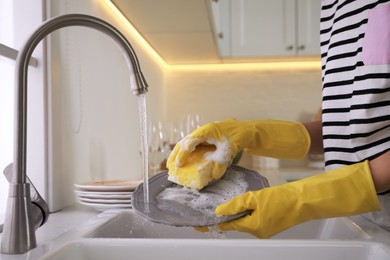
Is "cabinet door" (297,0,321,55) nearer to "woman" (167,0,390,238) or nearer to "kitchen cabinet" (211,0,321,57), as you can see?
"kitchen cabinet" (211,0,321,57)

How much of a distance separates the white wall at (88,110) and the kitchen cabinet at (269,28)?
93 cm

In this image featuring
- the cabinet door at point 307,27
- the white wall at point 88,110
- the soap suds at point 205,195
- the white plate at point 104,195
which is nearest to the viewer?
the soap suds at point 205,195

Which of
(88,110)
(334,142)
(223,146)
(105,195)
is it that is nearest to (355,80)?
(334,142)

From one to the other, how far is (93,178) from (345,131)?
2.60 feet

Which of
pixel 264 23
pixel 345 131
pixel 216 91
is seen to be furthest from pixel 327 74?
pixel 216 91

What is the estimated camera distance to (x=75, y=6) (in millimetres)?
1356

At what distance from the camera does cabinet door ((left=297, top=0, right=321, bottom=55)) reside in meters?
2.73

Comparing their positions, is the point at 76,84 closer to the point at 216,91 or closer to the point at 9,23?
the point at 9,23

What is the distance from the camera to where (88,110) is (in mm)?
1458

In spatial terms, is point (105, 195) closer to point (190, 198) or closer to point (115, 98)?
point (190, 198)

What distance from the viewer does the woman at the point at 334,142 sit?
811 millimetres

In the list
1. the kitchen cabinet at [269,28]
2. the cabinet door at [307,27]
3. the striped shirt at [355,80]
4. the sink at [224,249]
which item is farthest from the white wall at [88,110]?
the cabinet door at [307,27]

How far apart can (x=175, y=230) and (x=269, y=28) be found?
6.41ft

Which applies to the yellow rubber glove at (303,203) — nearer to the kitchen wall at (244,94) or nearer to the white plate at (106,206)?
the white plate at (106,206)
